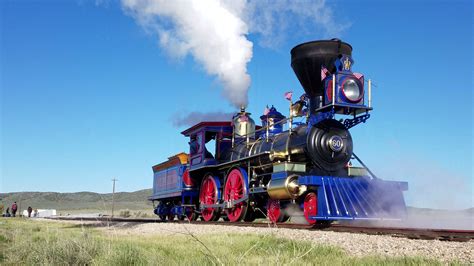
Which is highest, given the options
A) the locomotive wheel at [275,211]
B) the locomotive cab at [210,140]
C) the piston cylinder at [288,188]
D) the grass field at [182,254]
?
the locomotive cab at [210,140]

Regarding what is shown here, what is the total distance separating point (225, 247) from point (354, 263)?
222 cm

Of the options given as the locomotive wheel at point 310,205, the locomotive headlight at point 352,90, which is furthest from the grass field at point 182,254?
the locomotive headlight at point 352,90

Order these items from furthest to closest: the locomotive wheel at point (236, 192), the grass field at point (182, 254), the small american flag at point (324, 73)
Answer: the locomotive wheel at point (236, 192), the small american flag at point (324, 73), the grass field at point (182, 254)

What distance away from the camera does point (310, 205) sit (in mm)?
11242

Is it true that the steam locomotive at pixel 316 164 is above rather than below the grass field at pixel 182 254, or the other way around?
above

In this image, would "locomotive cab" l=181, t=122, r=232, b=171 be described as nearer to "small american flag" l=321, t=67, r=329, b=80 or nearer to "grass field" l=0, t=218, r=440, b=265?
"small american flag" l=321, t=67, r=329, b=80

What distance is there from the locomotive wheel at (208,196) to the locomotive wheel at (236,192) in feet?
2.96

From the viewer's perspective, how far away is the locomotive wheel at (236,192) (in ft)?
46.0

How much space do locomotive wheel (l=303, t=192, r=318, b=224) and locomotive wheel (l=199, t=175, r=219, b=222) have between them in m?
4.95

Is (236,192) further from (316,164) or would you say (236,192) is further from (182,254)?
(182,254)

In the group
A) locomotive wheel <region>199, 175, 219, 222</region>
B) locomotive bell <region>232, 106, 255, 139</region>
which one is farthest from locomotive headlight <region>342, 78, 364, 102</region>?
locomotive wheel <region>199, 175, 219, 222</region>

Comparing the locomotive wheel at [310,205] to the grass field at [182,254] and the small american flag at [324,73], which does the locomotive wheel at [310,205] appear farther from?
the grass field at [182,254]

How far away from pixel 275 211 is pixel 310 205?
1543 mm

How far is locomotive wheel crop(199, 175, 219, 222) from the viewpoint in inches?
634
